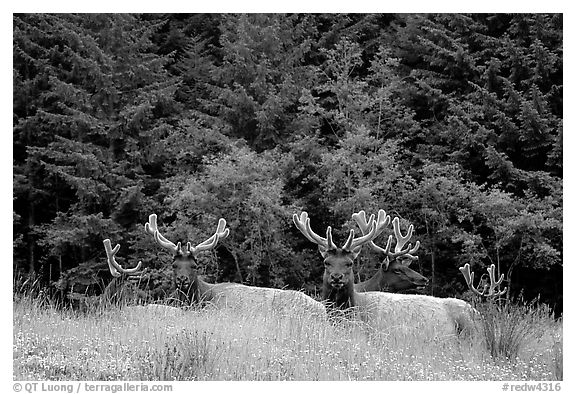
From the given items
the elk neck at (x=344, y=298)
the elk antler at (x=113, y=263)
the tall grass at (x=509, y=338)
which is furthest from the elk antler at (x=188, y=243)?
the tall grass at (x=509, y=338)

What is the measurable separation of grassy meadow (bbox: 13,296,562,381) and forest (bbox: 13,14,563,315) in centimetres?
1137

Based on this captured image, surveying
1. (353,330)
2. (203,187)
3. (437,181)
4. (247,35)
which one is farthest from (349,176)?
(353,330)

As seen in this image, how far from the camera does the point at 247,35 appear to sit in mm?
22172

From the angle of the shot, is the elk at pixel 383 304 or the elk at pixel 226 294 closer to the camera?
the elk at pixel 383 304

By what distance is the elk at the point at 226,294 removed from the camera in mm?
8273

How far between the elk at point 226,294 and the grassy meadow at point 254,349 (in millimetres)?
557

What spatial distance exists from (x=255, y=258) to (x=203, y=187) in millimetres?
2016

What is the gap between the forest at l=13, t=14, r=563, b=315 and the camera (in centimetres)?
1948

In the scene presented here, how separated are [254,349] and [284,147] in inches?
639

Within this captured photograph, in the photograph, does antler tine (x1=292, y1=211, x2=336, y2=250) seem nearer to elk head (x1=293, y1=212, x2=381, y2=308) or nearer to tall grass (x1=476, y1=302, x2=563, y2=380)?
elk head (x1=293, y1=212, x2=381, y2=308)

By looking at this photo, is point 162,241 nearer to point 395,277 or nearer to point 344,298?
point 344,298

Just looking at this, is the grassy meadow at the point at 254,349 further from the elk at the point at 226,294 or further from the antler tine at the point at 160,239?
the antler tine at the point at 160,239

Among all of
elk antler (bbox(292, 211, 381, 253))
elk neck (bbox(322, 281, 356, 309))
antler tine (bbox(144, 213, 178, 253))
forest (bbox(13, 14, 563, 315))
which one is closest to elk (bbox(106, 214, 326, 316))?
antler tine (bbox(144, 213, 178, 253))

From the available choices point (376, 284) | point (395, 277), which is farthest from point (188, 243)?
point (395, 277)
